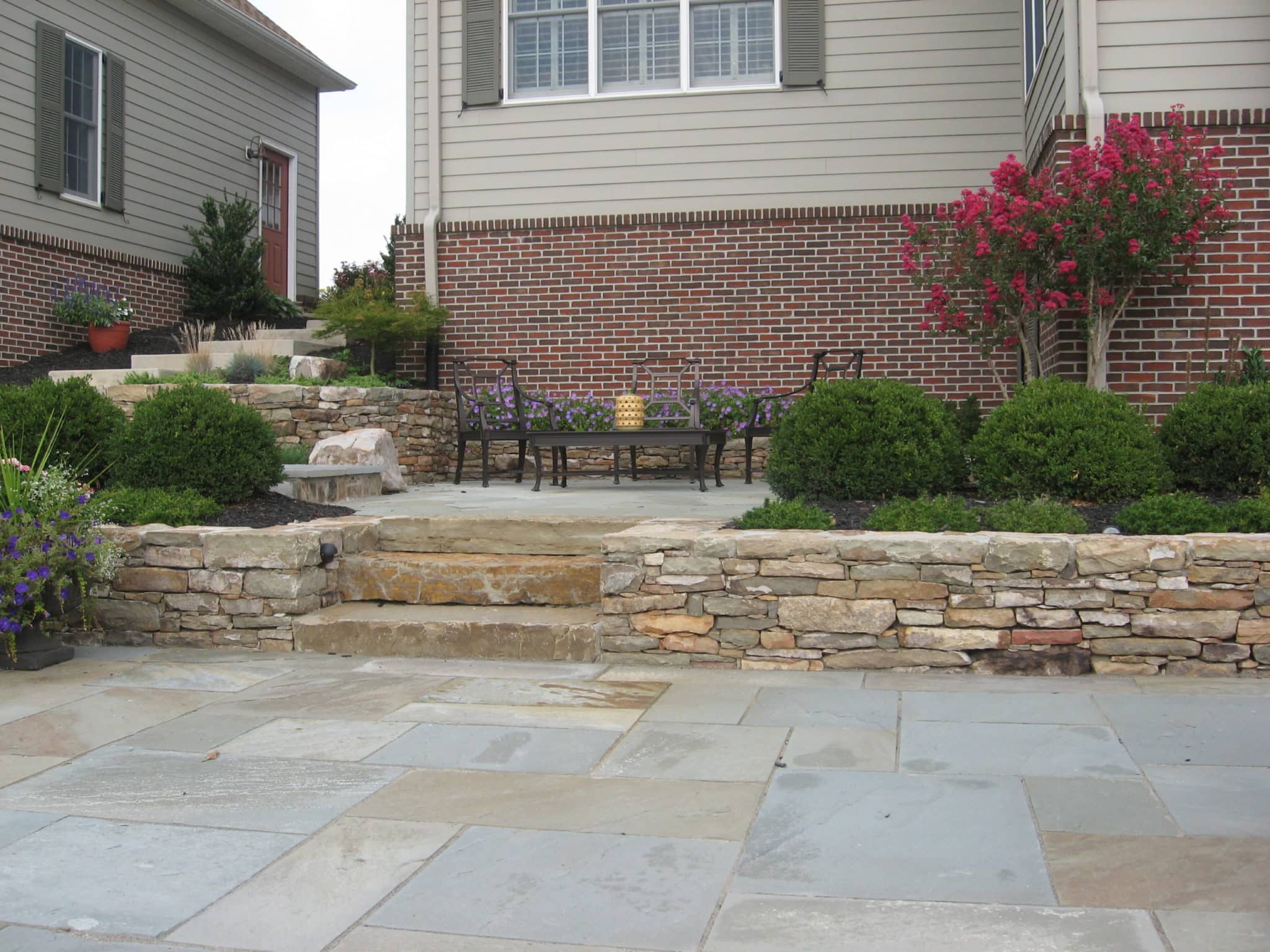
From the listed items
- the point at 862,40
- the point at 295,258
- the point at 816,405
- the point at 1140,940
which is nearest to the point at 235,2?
the point at 295,258

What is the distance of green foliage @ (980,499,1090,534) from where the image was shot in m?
5.13

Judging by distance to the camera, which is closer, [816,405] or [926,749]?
[926,749]

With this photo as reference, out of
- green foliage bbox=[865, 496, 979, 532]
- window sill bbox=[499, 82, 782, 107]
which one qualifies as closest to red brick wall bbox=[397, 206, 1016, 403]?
window sill bbox=[499, 82, 782, 107]

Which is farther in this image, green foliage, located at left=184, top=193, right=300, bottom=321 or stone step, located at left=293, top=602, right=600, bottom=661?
green foliage, located at left=184, top=193, right=300, bottom=321

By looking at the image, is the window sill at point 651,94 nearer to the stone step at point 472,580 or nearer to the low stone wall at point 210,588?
the stone step at point 472,580

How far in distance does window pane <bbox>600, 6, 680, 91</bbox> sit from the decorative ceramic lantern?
347 centimetres

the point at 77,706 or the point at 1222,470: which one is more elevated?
the point at 1222,470

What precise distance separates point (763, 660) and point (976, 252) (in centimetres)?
378

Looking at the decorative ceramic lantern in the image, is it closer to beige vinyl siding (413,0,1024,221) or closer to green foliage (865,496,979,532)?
beige vinyl siding (413,0,1024,221)

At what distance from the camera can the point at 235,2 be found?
14.7 metres

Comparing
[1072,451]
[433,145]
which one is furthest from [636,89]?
[1072,451]

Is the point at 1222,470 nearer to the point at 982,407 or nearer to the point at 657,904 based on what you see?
the point at 982,407

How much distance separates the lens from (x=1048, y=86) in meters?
8.52

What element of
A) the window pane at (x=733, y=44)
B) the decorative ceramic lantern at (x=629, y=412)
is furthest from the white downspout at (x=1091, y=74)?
the decorative ceramic lantern at (x=629, y=412)
